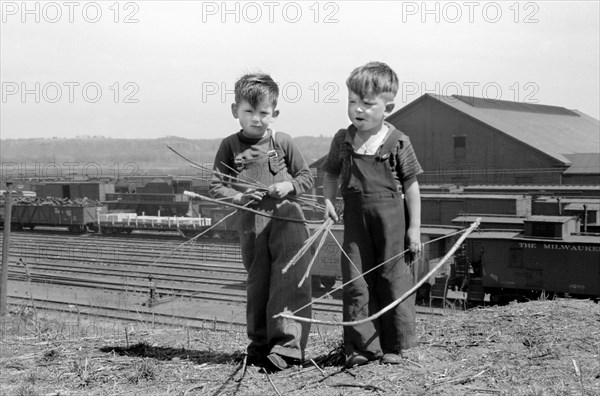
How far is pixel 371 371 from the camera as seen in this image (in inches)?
178

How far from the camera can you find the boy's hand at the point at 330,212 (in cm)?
464

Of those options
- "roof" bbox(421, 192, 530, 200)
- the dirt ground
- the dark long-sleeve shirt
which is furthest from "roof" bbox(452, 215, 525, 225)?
the dark long-sleeve shirt

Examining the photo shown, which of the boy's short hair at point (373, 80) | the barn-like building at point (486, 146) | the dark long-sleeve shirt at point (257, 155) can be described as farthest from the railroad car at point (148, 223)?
the boy's short hair at point (373, 80)

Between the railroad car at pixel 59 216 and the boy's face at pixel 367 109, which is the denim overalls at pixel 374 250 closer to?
the boy's face at pixel 367 109

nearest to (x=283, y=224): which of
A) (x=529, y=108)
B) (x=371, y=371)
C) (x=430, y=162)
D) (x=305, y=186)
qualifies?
(x=305, y=186)

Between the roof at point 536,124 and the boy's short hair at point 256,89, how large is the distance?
108 ft

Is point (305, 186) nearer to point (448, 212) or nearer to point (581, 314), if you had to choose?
point (581, 314)

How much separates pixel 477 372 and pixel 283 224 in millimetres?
1704

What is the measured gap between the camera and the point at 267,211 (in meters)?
4.99

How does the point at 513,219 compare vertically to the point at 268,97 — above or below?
below

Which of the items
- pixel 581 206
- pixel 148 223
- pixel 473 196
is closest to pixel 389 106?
pixel 581 206

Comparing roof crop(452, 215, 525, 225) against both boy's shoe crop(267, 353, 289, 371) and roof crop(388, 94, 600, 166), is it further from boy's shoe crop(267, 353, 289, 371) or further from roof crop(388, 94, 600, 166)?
boy's shoe crop(267, 353, 289, 371)

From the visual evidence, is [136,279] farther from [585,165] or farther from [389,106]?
[585,165]

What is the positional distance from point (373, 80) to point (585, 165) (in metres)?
32.9
